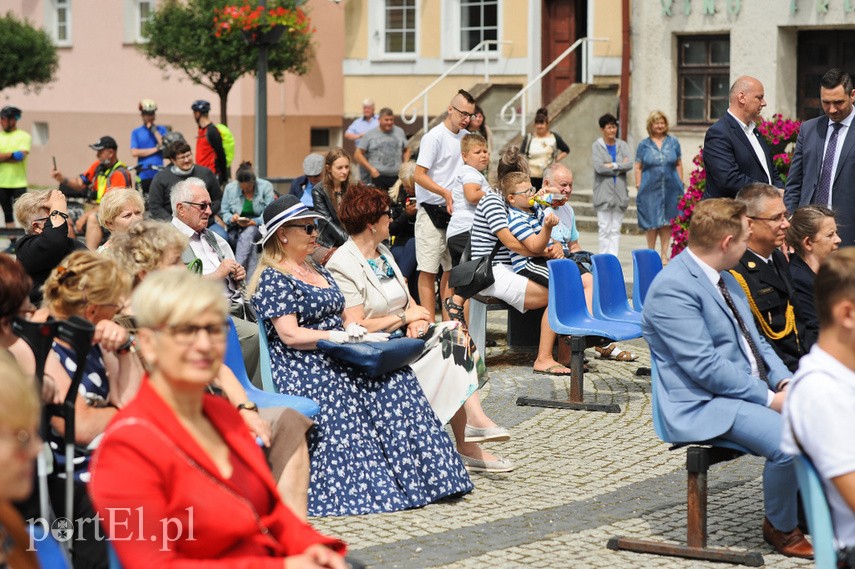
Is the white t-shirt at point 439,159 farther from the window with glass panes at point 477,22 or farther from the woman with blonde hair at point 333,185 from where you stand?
the window with glass panes at point 477,22

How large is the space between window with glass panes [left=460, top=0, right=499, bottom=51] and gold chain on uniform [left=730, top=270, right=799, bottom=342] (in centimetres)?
2044

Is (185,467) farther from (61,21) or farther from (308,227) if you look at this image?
(61,21)

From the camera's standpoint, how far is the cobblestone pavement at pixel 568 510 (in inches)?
236

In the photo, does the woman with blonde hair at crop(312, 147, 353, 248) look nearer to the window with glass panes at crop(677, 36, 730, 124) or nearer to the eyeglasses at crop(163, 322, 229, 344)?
the eyeglasses at crop(163, 322, 229, 344)

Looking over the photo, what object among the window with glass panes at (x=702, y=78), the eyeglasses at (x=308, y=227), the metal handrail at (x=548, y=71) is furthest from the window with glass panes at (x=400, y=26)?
the eyeglasses at (x=308, y=227)

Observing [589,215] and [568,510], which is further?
[589,215]

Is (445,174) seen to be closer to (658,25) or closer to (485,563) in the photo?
(485,563)

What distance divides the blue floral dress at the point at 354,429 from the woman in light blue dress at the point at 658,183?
33.1 ft

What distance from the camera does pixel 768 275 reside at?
6723 millimetres

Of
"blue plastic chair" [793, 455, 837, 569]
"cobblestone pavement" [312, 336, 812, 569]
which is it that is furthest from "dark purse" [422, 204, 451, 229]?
"blue plastic chair" [793, 455, 837, 569]

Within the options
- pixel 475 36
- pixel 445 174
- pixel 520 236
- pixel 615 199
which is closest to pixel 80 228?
pixel 445 174

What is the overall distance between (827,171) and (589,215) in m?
12.4

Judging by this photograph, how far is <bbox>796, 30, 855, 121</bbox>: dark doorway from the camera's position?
21172 mm

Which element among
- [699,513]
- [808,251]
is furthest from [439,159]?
[699,513]
